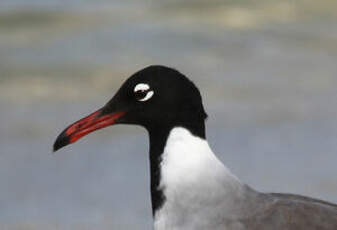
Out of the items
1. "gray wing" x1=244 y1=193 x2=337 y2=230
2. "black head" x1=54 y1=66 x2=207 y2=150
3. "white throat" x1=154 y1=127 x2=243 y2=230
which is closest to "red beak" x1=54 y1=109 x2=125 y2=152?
"black head" x1=54 y1=66 x2=207 y2=150

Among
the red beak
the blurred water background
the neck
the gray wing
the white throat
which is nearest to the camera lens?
the gray wing

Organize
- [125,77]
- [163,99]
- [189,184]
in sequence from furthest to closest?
[125,77], [163,99], [189,184]

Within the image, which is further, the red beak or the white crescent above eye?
the red beak

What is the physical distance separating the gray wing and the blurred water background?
11.3 ft

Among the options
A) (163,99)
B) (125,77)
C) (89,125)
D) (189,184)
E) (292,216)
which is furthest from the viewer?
(125,77)

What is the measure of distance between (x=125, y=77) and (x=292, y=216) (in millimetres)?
7002

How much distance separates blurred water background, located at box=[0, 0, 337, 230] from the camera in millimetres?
11477

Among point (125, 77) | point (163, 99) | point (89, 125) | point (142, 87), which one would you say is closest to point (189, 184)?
point (163, 99)

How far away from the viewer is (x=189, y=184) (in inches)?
301

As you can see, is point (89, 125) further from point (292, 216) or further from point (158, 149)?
point (292, 216)

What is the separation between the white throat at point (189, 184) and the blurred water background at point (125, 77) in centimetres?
326

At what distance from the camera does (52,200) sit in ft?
37.4

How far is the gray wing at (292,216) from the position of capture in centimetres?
741

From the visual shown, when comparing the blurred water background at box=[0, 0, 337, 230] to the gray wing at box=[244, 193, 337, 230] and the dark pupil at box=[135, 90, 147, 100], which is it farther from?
the gray wing at box=[244, 193, 337, 230]
